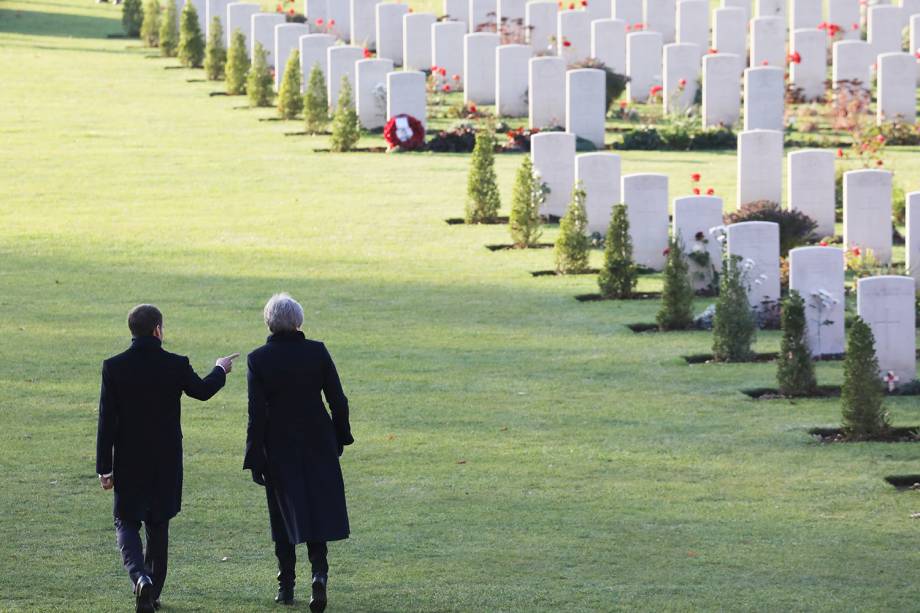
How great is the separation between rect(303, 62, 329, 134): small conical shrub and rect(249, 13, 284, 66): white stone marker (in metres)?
5.40

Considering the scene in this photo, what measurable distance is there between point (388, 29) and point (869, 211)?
17693 millimetres

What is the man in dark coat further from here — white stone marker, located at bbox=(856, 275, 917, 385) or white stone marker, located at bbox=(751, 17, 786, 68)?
white stone marker, located at bbox=(751, 17, 786, 68)

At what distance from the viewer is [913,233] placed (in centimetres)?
1825

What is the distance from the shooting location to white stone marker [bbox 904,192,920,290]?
18.1 m

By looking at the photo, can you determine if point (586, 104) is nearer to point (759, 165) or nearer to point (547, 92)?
point (547, 92)

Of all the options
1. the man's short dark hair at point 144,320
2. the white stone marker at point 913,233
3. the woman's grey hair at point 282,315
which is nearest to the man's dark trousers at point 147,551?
the man's short dark hair at point 144,320

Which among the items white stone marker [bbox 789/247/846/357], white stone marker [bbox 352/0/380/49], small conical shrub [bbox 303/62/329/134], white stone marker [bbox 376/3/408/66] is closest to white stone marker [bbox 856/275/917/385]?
white stone marker [bbox 789/247/846/357]

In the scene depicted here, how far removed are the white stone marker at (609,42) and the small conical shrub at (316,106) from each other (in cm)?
588

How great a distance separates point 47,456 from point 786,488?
492cm

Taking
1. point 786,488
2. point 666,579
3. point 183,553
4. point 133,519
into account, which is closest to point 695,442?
point 786,488

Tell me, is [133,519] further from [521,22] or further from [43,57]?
[43,57]

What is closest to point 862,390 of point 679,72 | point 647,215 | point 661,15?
point 647,215

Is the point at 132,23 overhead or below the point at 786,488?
overhead

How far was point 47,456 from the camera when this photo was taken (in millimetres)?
12000
